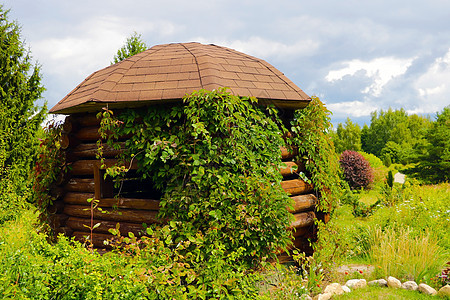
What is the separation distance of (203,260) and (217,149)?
1528mm

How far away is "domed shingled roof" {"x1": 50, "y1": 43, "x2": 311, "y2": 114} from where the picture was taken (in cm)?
555

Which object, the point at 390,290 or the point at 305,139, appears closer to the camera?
the point at 390,290

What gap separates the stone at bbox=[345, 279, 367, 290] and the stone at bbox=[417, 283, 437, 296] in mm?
797

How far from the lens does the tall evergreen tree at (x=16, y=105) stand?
11773 millimetres

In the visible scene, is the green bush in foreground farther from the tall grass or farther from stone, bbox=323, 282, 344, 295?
the tall grass

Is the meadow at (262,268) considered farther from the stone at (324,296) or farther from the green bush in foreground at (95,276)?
the stone at (324,296)

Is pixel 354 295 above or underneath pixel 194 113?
underneath

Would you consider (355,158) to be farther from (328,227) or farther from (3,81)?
(3,81)

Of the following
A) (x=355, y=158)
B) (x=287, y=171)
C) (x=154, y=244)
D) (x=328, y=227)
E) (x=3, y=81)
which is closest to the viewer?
(x=154, y=244)

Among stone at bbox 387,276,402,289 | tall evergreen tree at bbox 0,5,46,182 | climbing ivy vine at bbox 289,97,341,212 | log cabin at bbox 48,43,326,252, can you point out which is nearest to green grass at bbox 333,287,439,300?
stone at bbox 387,276,402,289

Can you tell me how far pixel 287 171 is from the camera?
638 centimetres

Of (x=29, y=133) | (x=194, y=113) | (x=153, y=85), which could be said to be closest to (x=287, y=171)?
(x=194, y=113)

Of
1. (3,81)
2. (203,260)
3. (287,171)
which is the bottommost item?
(203,260)

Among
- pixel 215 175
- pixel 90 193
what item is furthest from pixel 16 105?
pixel 215 175
